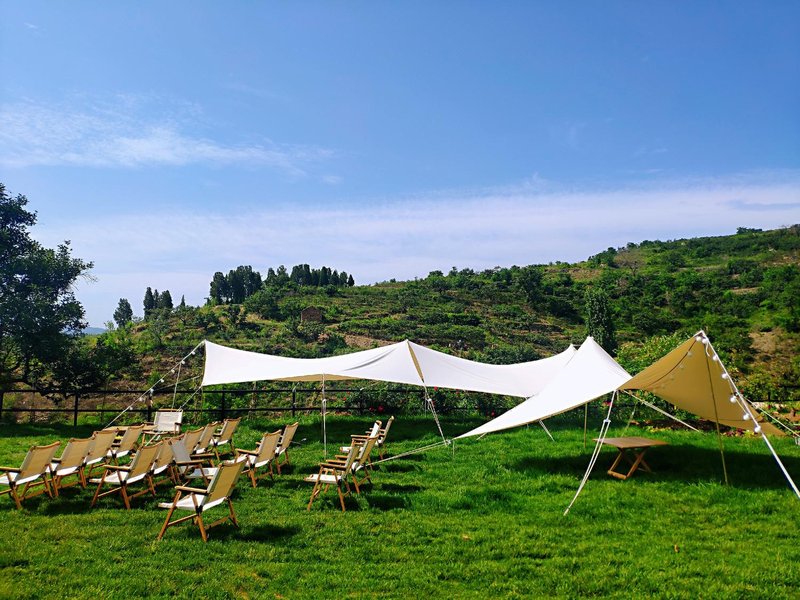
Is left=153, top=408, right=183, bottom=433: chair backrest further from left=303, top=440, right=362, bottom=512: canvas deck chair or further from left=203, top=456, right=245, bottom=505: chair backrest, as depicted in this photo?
left=203, top=456, right=245, bottom=505: chair backrest

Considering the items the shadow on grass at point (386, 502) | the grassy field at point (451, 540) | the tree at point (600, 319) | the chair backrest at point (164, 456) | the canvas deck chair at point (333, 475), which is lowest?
Answer: the shadow on grass at point (386, 502)

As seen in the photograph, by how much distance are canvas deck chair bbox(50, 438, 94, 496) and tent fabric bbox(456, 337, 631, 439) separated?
14.4 feet

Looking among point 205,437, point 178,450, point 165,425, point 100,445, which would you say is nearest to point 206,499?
point 178,450

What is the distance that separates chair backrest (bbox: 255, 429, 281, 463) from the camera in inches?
265

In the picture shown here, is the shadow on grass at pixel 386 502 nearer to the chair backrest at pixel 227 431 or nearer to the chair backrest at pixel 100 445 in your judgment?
the chair backrest at pixel 227 431

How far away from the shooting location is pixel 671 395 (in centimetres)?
789

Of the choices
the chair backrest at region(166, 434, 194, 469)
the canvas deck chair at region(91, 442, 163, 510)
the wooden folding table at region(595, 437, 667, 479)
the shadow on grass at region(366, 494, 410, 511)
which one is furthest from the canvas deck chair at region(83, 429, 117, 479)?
the wooden folding table at region(595, 437, 667, 479)

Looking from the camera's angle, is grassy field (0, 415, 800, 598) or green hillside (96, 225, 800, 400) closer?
grassy field (0, 415, 800, 598)

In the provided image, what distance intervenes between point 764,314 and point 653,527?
33.2m

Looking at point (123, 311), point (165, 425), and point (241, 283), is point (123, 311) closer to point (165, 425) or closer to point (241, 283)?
point (241, 283)

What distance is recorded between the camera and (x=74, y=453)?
6.22 metres

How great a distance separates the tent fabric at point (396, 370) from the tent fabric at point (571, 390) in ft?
8.11

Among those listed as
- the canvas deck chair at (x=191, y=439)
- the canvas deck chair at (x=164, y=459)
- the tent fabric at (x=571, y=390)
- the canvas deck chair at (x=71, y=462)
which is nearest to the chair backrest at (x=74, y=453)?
the canvas deck chair at (x=71, y=462)

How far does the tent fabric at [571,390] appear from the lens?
22.4 feet
